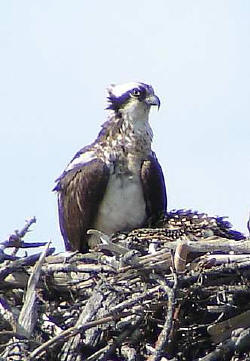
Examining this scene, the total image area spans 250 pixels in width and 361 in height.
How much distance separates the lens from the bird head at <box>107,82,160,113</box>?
8.91m

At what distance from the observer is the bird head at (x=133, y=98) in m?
8.91

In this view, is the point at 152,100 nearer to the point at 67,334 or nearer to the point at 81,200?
the point at 81,200

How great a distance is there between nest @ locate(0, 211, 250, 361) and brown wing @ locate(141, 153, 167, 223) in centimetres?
186

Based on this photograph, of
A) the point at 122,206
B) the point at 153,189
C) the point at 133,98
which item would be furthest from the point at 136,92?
the point at 122,206

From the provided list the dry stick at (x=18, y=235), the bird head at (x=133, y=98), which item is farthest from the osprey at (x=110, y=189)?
the dry stick at (x=18, y=235)

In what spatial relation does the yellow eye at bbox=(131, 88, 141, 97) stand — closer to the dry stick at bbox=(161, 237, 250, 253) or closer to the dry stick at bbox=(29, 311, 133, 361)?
the dry stick at bbox=(161, 237, 250, 253)

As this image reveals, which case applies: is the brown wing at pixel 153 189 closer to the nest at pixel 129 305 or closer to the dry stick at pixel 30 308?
the nest at pixel 129 305

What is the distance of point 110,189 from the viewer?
8445mm

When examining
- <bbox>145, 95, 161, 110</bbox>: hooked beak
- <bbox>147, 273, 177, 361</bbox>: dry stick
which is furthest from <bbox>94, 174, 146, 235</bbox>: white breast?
<bbox>147, 273, 177, 361</bbox>: dry stick

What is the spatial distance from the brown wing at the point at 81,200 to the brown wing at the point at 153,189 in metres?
0.31

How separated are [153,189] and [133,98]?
0.85 metres

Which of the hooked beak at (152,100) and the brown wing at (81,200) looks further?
the hooked beak at (152,100)

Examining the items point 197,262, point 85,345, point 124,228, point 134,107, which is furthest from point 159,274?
point 134,107

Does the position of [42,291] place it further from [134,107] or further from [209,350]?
[134,107]
